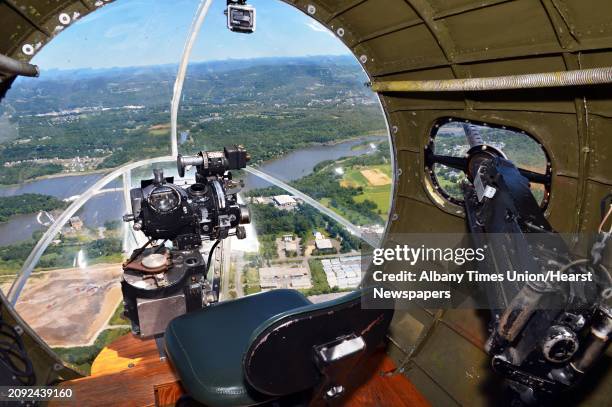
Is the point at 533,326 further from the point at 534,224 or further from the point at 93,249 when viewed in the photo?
the point at 93,249

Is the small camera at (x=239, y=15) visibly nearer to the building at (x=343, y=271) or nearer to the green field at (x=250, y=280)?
the green field at (x=250, y=280)

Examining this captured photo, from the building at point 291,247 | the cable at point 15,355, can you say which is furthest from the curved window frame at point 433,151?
the cable at point 15,355

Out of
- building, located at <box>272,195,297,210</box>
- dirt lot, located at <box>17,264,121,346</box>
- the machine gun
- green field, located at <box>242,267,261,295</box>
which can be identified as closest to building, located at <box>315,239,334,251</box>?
building, located at <box>272,195,297,210</box>

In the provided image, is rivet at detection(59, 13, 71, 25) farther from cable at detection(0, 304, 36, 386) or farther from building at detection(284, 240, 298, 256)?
building at detection(284, 240, 298, 256)

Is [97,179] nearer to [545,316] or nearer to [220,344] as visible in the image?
[220,344]

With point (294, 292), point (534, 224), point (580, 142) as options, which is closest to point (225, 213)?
point (294, 292)

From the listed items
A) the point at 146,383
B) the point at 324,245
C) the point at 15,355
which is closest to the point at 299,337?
the point at 146,383
